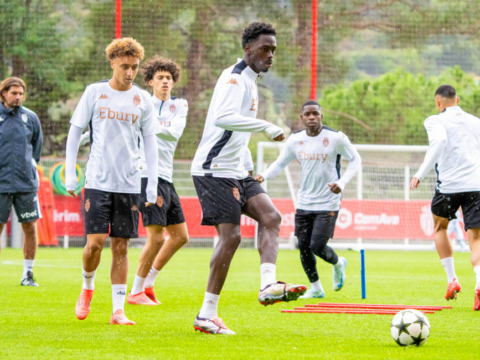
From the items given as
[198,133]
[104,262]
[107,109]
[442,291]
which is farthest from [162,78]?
[198,133]

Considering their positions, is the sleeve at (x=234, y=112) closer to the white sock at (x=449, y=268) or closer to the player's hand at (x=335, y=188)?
the player's hand at (x=335, y=188)

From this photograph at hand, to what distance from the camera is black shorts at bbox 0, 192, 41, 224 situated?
951 cm

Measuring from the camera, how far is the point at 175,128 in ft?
26.8

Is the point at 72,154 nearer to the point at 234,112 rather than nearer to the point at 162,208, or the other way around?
the point at 234,112

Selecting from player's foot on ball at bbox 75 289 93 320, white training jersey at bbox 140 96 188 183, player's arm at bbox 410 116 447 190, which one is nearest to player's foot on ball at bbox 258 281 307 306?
player's foot on ball at bbox 75 289 93 320

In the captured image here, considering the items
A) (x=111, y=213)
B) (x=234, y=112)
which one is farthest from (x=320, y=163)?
(x=234, y=112)

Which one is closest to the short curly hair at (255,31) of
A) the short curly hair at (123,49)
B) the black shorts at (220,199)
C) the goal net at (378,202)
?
the short curly hair at (123,49)

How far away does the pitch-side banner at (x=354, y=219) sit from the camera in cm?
1902

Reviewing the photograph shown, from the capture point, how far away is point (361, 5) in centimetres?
2005

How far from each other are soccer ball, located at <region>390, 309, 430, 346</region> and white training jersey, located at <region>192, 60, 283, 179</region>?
4.92ft

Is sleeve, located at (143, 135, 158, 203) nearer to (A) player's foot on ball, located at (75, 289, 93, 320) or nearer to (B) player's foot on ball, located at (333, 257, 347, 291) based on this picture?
(A) player's foot on ball, located at (75, 289, 93, 320)

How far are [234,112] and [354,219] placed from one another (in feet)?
46.2

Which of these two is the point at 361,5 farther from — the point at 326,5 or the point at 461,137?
the point at 461,137

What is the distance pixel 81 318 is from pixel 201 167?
1.59m
